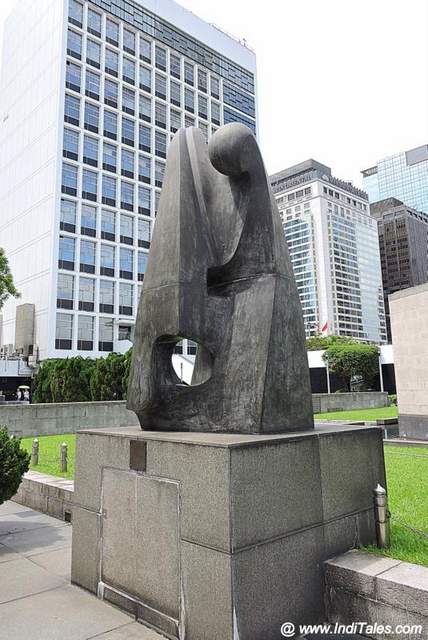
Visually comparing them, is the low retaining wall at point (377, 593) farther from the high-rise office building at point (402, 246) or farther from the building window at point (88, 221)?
the high-rise office building at point (402, 246)

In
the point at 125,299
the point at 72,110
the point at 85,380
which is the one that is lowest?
the point at 85,380

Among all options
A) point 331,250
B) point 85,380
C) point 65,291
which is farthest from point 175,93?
point 331,250

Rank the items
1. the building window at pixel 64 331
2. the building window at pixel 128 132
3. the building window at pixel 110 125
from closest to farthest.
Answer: the building window at pixel 64 331, the building window at pixel 110 125, the building window at pixel 128 132

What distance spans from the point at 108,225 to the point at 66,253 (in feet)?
19.3

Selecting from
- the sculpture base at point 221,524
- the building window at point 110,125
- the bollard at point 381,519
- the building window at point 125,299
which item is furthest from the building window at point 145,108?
the bollard at point 381,519

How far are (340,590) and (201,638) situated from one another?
1169 millimetres

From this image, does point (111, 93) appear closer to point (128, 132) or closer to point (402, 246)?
point (128, 132)

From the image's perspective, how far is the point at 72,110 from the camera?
4462 centimetres

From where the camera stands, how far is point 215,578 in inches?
127

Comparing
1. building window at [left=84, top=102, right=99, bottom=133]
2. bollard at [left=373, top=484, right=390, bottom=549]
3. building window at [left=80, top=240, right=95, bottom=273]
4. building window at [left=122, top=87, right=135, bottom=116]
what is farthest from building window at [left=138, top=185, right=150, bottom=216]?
bollard at [left=373, top=484, right=390, bottom=549]

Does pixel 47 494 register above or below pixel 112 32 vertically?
below

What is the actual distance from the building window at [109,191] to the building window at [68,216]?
12.1 ft

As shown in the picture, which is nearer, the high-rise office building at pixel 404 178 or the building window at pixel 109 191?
the building window at pixel 109 191

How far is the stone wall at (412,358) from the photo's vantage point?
1583 cm
